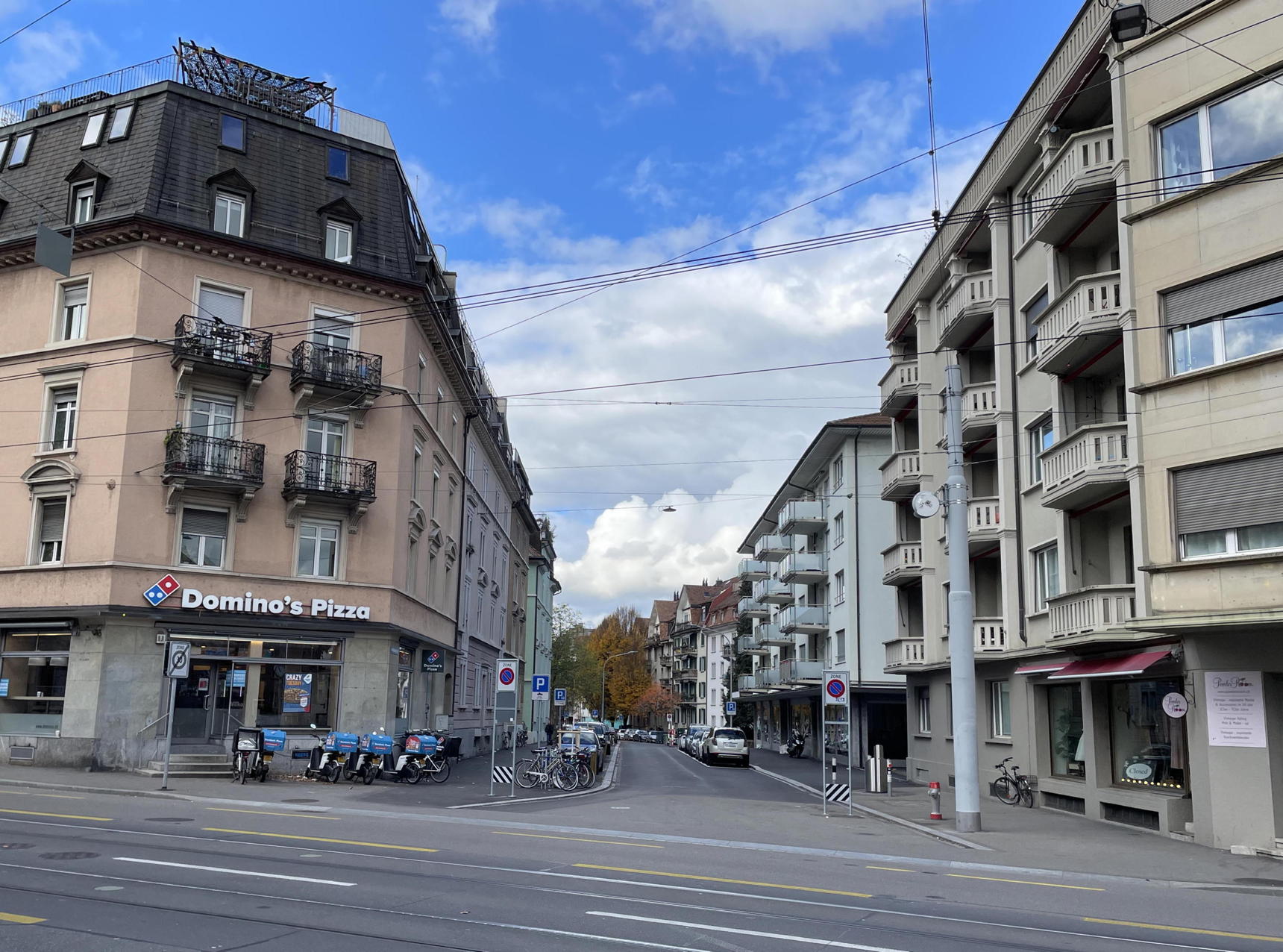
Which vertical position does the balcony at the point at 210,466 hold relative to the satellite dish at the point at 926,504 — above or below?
above

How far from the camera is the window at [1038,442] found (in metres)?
24.8

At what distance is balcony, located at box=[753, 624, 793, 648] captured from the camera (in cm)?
6531

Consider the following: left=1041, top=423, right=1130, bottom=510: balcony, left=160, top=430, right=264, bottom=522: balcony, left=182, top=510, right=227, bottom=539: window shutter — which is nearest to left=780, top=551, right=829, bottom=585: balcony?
left=1041, top=423, right=1130, bottom=510: balcony

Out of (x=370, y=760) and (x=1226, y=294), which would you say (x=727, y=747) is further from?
(x=1226, y=294)

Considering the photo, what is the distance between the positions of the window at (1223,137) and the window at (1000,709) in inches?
553

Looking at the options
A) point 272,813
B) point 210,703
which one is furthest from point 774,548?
point 272,813

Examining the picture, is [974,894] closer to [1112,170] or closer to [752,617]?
[1112,170]

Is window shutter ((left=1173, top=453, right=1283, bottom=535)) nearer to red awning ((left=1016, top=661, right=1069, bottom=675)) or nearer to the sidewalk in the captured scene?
the sidewalk

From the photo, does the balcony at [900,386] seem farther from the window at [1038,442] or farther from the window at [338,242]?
the window at [338,242]

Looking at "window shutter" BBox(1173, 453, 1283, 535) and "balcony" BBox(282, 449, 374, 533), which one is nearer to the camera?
"window shutter" BBox(1173, 453, 1283, 535)

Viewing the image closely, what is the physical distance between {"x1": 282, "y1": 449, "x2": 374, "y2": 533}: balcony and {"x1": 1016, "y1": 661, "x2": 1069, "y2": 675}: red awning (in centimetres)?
1780

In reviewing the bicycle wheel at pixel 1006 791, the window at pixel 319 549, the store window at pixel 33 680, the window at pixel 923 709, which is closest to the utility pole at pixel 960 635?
the bicycle wheel at pixel 1006 791

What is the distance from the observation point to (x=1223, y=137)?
18.4 meters

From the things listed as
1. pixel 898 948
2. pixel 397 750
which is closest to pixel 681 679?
pixel 397 750
